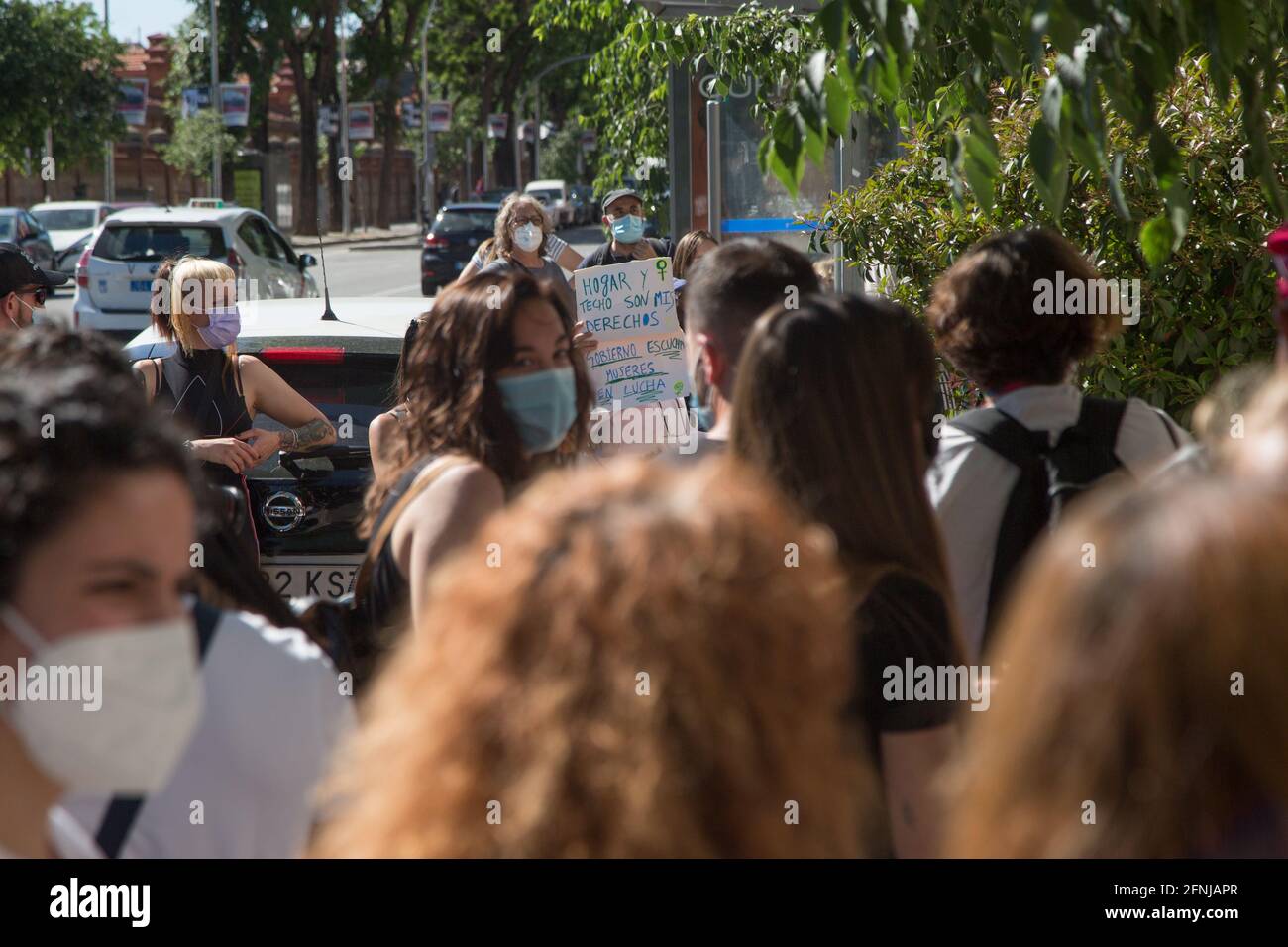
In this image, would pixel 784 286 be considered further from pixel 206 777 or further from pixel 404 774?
pixel 404 774

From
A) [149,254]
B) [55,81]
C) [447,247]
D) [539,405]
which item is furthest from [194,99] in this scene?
[539,405]

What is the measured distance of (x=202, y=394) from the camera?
5328mm

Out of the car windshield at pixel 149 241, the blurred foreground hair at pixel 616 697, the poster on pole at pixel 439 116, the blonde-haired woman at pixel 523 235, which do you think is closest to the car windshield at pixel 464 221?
the car windshield at pixel 149 241

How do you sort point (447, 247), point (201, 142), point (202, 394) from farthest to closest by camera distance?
point (201, 142), point (447, 247), point (202, 394)

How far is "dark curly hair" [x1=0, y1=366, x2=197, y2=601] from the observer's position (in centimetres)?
176

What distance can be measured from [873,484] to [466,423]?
1.01 metres

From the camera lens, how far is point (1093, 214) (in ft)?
→ 18.4

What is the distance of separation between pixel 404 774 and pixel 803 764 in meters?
0.36

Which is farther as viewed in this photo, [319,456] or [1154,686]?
[319,456]

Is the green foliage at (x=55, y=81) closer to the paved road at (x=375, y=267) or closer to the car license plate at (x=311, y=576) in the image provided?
the paved road at (x=375, y=267)

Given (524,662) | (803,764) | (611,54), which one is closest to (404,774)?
(524,662)

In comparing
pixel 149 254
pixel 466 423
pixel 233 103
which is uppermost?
pixel 233 103

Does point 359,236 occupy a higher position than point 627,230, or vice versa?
point 359,236

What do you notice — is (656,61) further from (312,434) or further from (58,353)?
(58,353)
